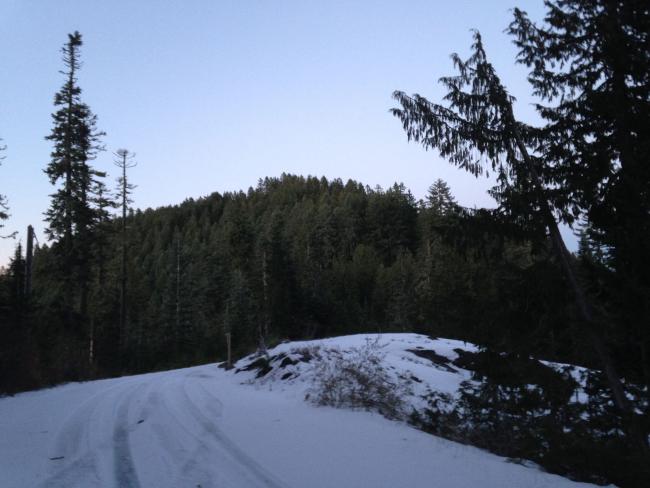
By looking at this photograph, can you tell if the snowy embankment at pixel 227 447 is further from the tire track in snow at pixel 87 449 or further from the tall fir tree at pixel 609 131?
the tall fir tree at pixel 609 131

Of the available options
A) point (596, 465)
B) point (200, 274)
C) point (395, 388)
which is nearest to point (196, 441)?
point (395, 388)

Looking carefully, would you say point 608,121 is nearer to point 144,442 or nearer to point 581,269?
point 581,269

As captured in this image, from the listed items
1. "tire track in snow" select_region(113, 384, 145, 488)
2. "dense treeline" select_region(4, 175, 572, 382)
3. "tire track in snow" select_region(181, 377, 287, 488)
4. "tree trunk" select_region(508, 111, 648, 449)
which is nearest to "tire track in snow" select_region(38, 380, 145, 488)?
"tire track in snow" select_region(113, 384, 145, 488)

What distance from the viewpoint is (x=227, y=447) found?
16.9ft

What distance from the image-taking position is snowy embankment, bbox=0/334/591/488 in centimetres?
418

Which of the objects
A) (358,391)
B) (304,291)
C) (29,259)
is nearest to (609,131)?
(358,391)

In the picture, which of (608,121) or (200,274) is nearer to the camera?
(608,121)

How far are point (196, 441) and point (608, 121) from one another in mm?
8627

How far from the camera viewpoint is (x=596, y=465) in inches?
188

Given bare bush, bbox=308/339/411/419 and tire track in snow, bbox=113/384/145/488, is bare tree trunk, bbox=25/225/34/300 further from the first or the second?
bare bush, bbox=308/339/411/419

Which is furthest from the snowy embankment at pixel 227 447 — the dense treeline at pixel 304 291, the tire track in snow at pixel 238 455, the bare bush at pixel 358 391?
the dense treeline at pixel 304 291

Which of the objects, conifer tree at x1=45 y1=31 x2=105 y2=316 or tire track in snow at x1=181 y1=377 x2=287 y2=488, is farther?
conifer tree at x1=45 y1=31 x2=105 y2=316

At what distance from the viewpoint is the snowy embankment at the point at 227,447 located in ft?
13.7

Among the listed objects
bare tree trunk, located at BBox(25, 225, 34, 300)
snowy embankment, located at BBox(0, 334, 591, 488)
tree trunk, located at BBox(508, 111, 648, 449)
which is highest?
bare tree trunk, located at BBox(25, 225, 34, 300)
